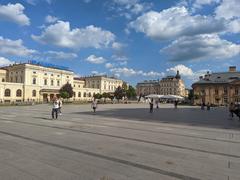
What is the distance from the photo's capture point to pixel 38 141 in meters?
9.66

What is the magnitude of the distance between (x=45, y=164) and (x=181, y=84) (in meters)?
165

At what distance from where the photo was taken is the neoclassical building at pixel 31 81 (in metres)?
77.8

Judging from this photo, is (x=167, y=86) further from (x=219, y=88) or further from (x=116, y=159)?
(x=116, y=159)

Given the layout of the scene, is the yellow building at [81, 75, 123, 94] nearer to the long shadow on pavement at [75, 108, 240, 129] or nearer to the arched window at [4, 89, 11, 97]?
the arched window at [4, 89, 11, 97]

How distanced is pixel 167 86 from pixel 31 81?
329ft

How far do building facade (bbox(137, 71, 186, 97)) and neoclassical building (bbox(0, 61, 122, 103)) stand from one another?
75.6m

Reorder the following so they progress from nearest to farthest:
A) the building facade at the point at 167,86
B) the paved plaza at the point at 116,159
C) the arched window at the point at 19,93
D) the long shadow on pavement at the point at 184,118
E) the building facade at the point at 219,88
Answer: the paved plaza at the point at 116,159 → the long shadow on pavement at the point at 184,118 → the arched window at the point at 19,93 → the building facade at the point at 219,88 → the building facade at the point at 167,86

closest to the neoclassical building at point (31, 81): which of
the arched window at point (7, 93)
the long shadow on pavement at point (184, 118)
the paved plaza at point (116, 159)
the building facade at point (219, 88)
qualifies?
the arched window at point (7, 93)

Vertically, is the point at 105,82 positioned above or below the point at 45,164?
above

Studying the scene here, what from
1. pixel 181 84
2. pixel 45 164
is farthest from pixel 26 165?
pixel 181 84

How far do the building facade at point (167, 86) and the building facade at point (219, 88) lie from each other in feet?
232

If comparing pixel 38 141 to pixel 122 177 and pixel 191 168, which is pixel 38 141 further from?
pixel 191 168

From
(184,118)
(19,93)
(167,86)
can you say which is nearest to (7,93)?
(19,93)

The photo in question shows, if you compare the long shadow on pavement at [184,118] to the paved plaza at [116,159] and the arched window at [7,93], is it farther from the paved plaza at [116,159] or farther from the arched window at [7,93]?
the arched window at [7,93]
